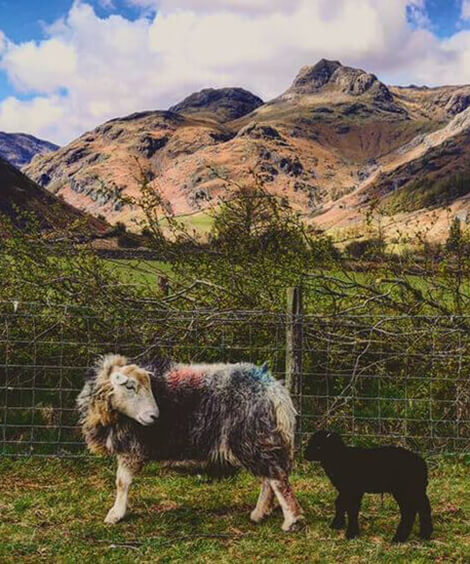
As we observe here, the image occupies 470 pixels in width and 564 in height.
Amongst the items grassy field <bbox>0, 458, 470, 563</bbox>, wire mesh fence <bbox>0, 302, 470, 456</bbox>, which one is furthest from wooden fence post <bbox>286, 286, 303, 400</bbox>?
grassy field <bbox>0, 458, 470, 563</bbox>

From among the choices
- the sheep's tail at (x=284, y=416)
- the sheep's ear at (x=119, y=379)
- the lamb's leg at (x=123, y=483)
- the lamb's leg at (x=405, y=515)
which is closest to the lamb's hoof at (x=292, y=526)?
the sheep's tail at (x=284, y=416)

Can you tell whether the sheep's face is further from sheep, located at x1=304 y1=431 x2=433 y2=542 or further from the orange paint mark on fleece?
sheep, located at x1=304 y1=431 x2=433 y2=542

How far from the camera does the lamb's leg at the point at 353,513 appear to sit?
4656 mm

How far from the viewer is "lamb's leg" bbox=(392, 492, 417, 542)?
4.60m

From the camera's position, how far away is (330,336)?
782 centimetres

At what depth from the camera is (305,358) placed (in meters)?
8.04

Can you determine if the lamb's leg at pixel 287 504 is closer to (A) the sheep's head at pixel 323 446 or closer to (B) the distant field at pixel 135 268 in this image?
(A) the sheep's head at pixel 323 446

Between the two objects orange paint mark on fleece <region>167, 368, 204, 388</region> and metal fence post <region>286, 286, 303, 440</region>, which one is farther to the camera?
metal fence post <region>286, 286, 303, 440</region>

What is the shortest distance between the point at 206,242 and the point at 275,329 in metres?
1.76

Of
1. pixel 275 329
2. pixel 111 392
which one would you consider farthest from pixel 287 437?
pixel 275 329

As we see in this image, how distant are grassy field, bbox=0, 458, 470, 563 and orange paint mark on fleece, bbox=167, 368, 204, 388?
106 cm

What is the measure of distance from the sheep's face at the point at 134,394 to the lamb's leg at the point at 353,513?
154 centimetres

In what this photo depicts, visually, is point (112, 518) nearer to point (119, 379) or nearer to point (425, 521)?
point (119, 379)

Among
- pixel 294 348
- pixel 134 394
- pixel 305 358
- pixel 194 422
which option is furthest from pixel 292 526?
pixel 305 358
